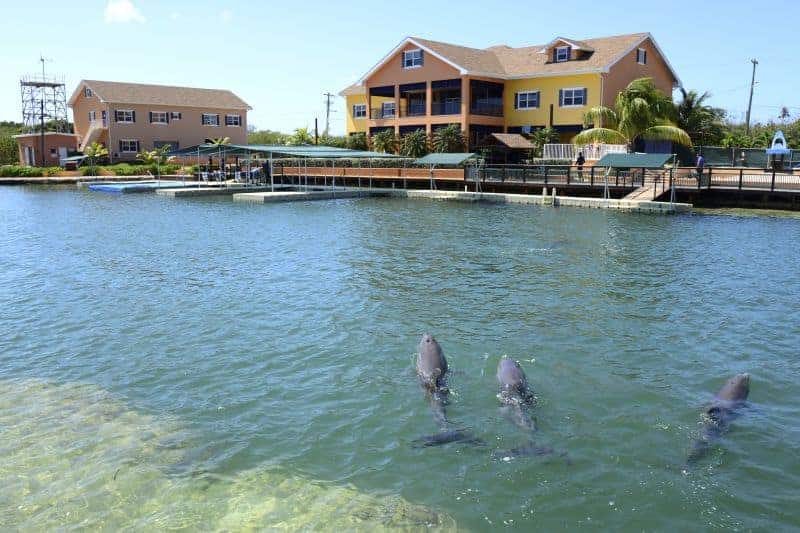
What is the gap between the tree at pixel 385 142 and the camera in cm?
5438

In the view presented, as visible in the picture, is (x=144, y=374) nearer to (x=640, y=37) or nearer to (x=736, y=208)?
(x=736, y=208)

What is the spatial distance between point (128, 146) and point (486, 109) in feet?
129

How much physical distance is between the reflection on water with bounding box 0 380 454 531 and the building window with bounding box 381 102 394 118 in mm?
51017

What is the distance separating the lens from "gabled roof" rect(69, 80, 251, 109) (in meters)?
69.9

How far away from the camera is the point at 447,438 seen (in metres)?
8.48

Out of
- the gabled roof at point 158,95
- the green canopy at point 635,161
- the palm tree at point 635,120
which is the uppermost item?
the gabled roof at point 158,95

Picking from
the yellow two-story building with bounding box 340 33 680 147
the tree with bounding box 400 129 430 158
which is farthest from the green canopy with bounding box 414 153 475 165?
the yellow two-story building with bounding box 340 33 680 147

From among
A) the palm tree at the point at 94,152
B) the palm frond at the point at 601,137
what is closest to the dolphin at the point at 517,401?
the palm frond at the point at 601,137

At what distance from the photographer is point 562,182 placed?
128 feet

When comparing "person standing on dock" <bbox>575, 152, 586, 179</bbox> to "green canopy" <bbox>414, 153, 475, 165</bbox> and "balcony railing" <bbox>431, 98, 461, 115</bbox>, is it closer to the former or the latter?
"green canopy" <bbox>414, 153, 475, 165</bbox>

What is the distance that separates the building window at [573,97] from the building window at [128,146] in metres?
44.7

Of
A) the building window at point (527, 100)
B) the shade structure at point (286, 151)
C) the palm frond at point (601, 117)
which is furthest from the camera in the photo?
the building window at point (527, 100)

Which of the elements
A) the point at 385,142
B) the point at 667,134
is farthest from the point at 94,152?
the point at 667,134

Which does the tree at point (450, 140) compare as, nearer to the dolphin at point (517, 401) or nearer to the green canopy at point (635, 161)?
the green canopy at point (635, 161)
